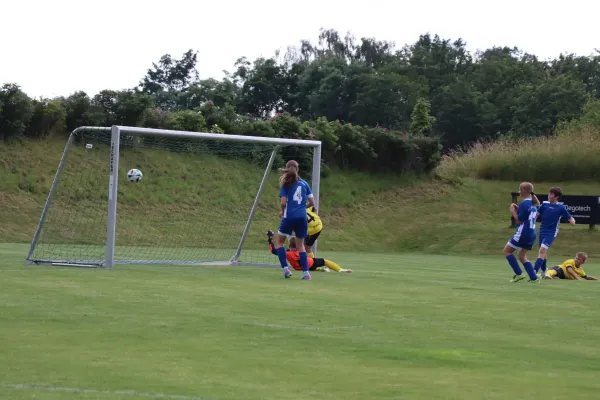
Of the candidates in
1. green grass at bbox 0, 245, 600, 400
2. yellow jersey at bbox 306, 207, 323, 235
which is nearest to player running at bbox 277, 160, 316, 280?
green grass at bbox 0, 245, 600, 400

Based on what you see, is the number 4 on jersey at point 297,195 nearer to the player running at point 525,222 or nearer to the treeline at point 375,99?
the player running at point 525,222

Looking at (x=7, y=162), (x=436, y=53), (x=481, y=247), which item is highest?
(x=436, y=53)

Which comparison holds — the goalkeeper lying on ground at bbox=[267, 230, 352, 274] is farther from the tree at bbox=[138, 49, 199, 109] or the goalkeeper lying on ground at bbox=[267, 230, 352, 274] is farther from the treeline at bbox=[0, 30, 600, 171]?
the tree at bbox=[138, 49, 199, 109]

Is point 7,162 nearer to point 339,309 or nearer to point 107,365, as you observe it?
point 339,309

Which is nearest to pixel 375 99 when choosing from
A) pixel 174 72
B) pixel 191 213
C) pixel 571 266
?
pixel 174 72

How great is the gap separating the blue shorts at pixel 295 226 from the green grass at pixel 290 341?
178 centimetres

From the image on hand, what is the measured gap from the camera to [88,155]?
3981cm

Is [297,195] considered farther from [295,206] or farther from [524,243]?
[524,243]

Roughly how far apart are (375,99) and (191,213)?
2159 inches

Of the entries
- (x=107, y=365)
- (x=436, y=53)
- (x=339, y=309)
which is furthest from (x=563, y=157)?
(x=436, y=53)

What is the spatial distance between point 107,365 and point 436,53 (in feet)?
356

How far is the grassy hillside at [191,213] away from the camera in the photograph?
117 ft

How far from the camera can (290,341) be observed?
9273 mm

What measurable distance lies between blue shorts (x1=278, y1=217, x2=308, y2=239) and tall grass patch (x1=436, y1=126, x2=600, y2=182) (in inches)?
1428
